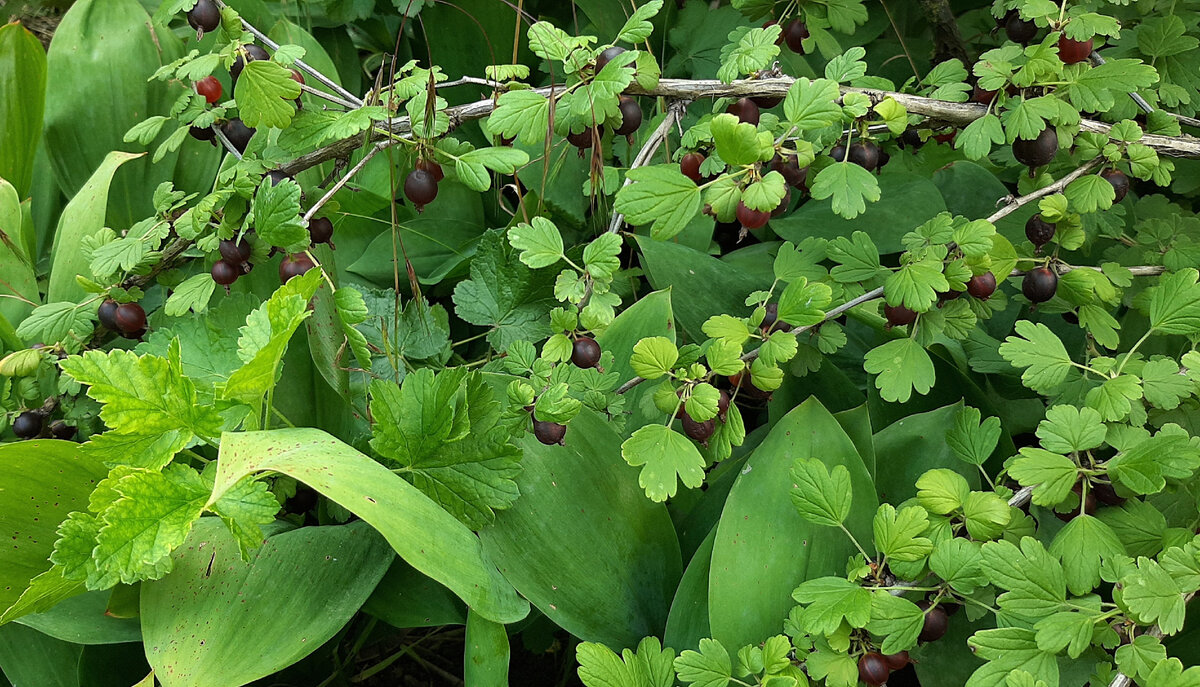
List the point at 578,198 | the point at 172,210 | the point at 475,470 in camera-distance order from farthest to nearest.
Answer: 1. the point at 578,198
2. the point at 172,210
3. the point at 475,470

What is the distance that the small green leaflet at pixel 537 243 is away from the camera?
0.69 metres

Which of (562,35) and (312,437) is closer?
(312,437)

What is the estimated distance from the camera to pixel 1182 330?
→ 679mm

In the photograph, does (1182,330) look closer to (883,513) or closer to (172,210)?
(883,513)

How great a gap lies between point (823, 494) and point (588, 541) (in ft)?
0.74

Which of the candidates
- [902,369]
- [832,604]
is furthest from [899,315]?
[832,604]

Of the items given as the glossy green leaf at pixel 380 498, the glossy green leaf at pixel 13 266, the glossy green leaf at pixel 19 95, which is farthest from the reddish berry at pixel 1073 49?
the glossy green leaf at pixel 19 95

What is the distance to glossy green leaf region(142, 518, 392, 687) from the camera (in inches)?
25.8

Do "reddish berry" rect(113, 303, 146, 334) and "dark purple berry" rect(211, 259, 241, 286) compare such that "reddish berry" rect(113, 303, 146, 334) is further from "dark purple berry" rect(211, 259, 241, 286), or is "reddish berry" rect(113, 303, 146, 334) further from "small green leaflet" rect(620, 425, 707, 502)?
"small green leaflet" rect(620, 425, 707, 502)

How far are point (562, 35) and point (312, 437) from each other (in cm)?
40

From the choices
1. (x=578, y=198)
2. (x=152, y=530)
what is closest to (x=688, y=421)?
(x=152, y=530)

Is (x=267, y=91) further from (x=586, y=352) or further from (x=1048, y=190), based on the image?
(x=1048, y=190)

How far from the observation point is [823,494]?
0.65 m

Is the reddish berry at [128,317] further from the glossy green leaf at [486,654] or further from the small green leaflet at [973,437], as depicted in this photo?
the small green leaflet at [973,437]
